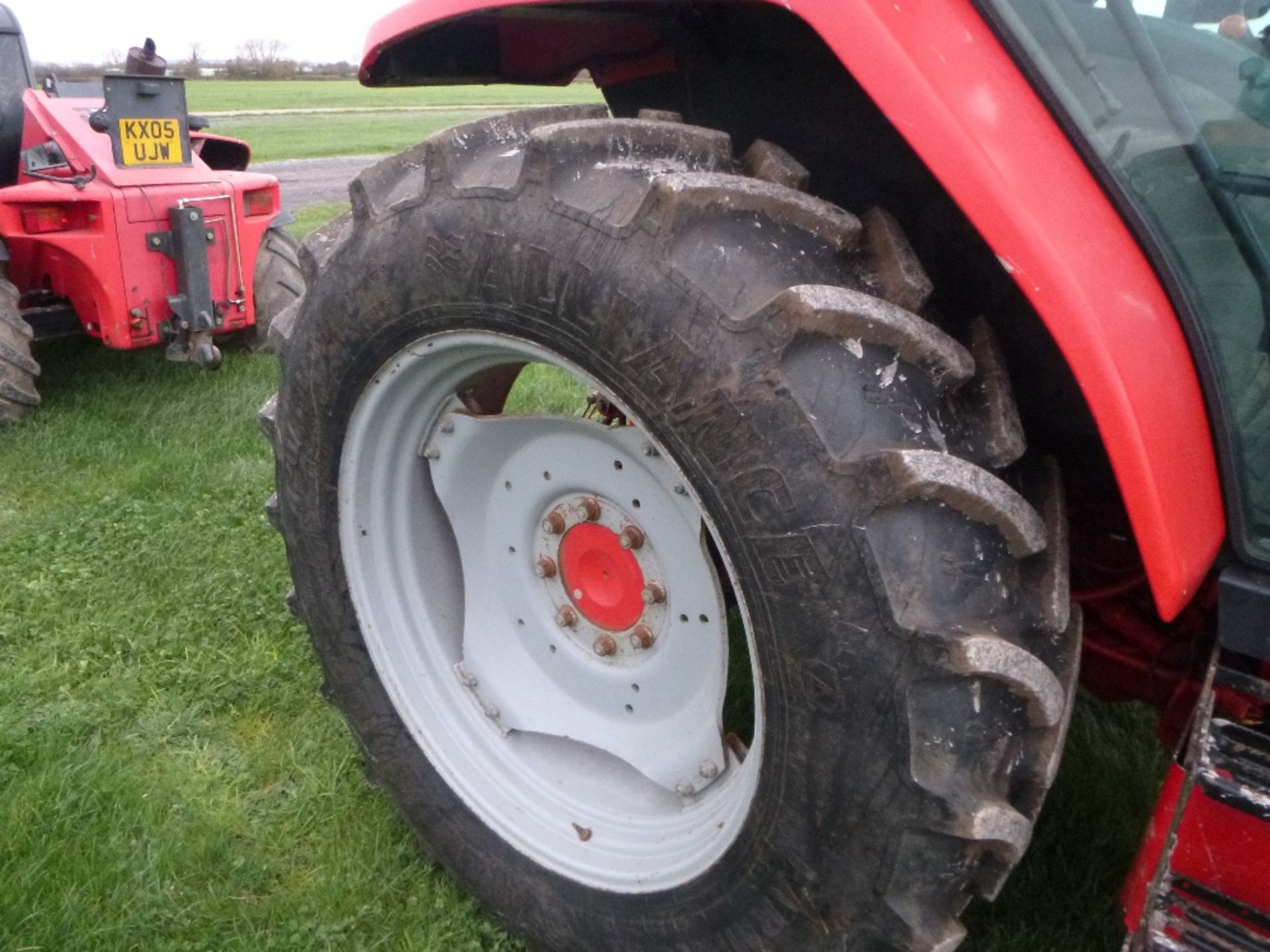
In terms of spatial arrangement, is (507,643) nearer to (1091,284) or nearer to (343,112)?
(1091,284)

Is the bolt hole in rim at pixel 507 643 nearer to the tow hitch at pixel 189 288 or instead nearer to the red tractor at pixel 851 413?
the red tractor at pixel 851 413

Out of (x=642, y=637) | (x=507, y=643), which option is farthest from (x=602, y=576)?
(x=507, y=643)

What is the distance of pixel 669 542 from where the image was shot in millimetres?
1729

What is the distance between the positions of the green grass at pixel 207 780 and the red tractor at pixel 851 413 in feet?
1.32

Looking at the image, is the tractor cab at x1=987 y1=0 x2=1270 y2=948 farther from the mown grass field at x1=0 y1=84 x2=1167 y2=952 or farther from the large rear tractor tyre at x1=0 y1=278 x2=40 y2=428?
the large rear tractor tyre at x1=0 y1=278 x2=40 y2=428

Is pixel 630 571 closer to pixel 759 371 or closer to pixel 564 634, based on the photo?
pixel 564 634

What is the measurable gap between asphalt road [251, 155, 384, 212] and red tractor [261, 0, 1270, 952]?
8.96 meters

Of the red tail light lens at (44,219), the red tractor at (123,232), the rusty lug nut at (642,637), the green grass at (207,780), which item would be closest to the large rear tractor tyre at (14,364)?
the red tractor at (123,232)

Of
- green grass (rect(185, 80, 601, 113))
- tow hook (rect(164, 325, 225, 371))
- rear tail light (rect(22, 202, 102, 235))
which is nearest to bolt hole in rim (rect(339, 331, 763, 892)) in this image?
tow hook (rect(164, 325, 225, 371))

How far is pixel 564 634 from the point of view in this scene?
1.96 meters

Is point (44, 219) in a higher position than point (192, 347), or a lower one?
higher

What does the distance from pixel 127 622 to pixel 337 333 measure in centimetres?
158

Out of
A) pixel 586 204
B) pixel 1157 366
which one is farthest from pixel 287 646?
pixel 1157 366

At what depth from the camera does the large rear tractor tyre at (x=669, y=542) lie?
125 cm
